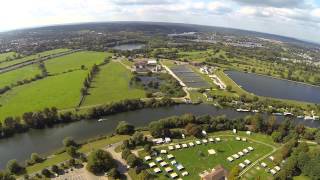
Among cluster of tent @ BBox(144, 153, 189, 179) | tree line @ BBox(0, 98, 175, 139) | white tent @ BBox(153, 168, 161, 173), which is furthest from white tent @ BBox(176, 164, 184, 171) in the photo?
tree line @ BBox(0, 98, 175, 139)

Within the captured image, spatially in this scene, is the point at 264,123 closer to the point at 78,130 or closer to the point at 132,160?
the point at 132,160

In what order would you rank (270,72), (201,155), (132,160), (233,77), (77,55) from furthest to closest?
(77,55), (270,72), (233,77), (201,155), (132,160)

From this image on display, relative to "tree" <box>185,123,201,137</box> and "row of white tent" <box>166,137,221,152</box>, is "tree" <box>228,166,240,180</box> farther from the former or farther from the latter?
"tree" <box>185,123,201,137</box>

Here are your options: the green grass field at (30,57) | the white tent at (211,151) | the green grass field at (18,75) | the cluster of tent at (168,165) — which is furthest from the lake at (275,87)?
the green grass field at (30,57)

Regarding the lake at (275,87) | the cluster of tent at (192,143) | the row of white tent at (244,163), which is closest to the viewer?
the row of white tent at (244,163)

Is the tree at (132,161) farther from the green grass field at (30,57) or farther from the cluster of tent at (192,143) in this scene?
A: the green grass field at (30,57)

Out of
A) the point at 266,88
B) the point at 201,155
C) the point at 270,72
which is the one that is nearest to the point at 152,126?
the point at 201,155
